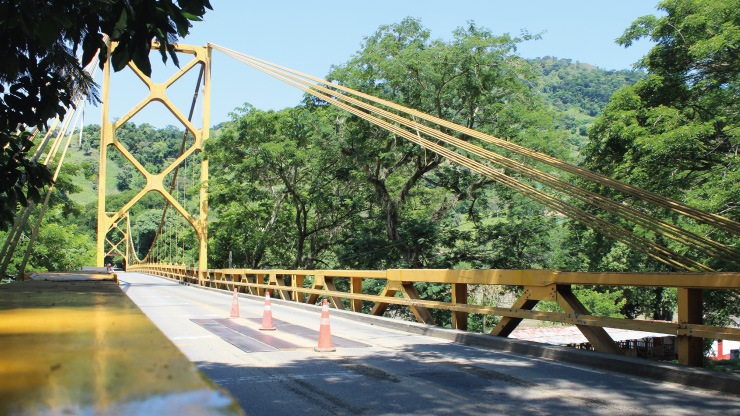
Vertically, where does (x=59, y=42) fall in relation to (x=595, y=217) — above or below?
above

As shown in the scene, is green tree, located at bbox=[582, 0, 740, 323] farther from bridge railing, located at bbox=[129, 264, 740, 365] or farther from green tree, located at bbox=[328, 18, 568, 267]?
bridge railing, located at bbox=[129, 264, 740, 365]

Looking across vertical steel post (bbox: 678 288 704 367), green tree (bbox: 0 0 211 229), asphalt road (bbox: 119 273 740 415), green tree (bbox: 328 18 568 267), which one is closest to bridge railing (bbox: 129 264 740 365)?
vertical steel post (bbox: 678 288 704 367)

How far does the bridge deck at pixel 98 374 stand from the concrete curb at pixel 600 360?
19.0 ft

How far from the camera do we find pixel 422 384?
20.7ft

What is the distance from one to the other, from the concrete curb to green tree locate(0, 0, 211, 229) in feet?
18.6

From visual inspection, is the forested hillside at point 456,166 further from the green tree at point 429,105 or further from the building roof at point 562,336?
the building roof at point 562,336

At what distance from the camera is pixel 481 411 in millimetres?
5141

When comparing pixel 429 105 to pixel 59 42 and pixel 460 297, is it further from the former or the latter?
pixel 59 42

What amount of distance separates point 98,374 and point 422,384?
205 inches

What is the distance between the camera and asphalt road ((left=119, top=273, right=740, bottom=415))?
5250 mm

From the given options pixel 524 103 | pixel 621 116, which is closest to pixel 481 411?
pixel 621 116

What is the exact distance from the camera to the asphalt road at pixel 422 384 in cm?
525

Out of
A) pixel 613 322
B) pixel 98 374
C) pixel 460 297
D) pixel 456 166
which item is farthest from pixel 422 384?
pixel 456 166

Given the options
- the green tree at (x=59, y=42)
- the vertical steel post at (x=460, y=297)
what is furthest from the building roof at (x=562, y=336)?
the green tree at (x=59, y=42)
